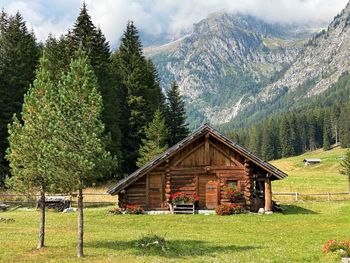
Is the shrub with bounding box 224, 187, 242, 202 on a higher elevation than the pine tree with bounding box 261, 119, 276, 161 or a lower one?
lower

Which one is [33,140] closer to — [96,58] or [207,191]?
[207,191]

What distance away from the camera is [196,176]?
126 ft

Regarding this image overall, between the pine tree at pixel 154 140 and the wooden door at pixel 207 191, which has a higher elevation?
the pine tree at pixel 154 140

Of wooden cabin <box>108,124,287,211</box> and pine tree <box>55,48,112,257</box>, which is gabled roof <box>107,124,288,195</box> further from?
pine tree <box>55,48,112,257</box>

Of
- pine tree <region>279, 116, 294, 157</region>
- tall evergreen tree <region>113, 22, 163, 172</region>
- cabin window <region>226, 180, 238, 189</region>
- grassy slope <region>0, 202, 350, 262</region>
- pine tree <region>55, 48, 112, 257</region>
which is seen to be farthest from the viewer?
pine tree <region>279, 116, 294, 157</region>

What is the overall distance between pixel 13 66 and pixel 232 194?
3330 cm

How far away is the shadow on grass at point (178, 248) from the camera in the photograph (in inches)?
790

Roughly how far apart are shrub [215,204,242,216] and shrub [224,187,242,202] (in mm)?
702

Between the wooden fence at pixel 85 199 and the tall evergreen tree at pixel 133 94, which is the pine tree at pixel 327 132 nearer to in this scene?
the tall evergreen tree at pixel 133 94

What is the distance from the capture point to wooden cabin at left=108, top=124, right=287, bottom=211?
38156mm

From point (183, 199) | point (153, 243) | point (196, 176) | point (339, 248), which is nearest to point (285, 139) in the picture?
point (196, 176)

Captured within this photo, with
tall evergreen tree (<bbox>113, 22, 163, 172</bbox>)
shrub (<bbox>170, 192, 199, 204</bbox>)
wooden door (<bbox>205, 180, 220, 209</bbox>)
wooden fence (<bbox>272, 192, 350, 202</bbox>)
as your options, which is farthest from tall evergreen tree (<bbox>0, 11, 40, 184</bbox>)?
wooden fence (<bbox>272, 192, 350, 202</bbox>)

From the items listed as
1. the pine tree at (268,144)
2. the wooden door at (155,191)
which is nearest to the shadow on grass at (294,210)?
the wooden door at (155,191)

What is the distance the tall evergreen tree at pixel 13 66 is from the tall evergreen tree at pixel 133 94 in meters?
12.9
